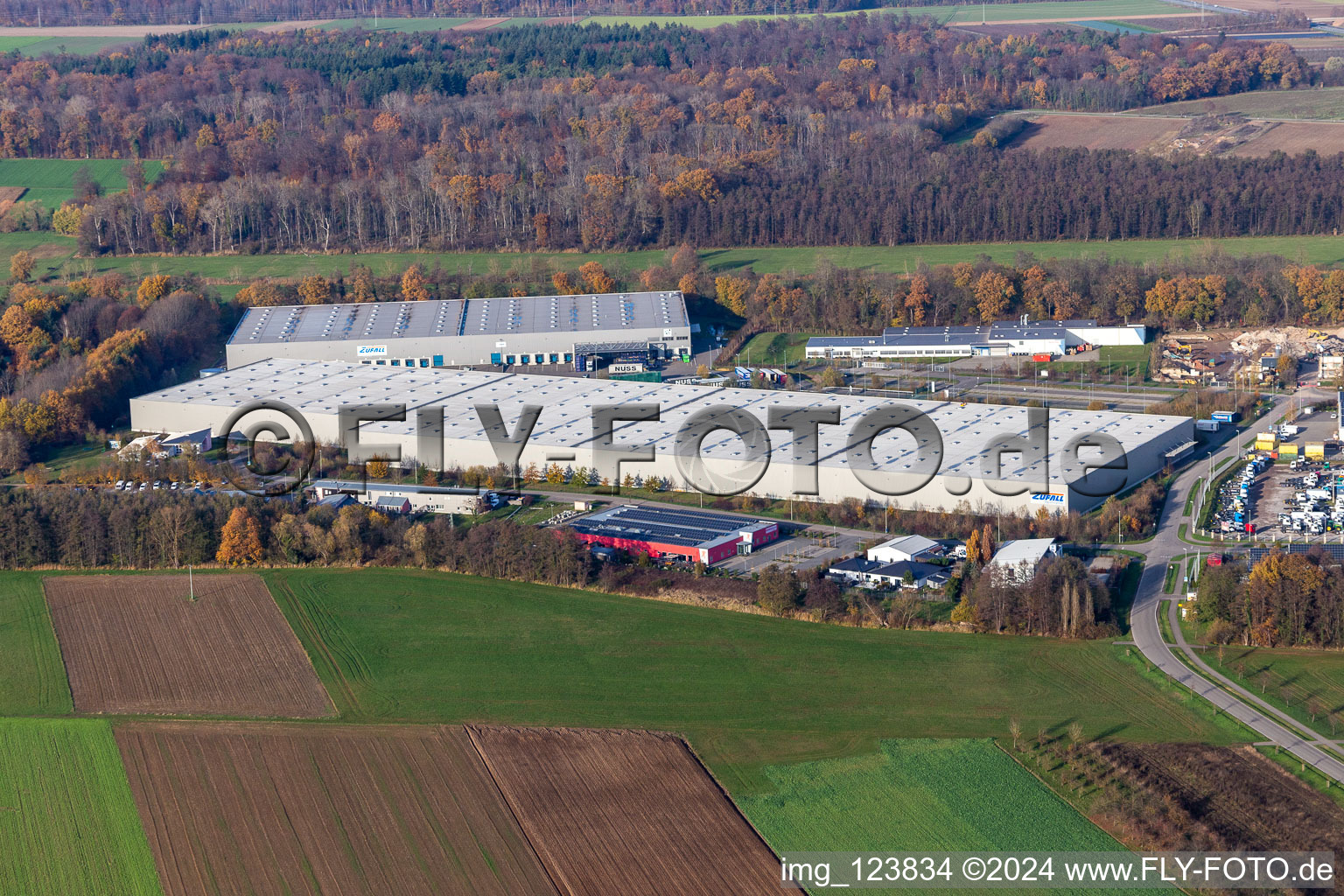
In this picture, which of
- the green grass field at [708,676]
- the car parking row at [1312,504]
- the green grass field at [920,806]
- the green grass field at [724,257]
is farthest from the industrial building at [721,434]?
the green grass field at [724,257]

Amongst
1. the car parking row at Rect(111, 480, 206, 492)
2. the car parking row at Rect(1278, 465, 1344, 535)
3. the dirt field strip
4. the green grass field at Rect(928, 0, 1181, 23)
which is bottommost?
the car parking row at Rect(1278, 465, 1344, 535)

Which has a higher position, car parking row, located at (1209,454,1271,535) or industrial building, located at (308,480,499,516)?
industrial building, located at (308,480,499,516)

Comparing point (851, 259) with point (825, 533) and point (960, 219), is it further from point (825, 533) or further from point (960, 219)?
point (825, 533)

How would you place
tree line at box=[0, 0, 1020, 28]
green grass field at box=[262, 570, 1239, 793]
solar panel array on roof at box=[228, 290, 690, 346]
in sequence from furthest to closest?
tree line at box=[0, 0, 1020, 28], solar panel array on roof at box=[228, 290, 690, 346], green grass field at box=[262, 570, 1239, 793]

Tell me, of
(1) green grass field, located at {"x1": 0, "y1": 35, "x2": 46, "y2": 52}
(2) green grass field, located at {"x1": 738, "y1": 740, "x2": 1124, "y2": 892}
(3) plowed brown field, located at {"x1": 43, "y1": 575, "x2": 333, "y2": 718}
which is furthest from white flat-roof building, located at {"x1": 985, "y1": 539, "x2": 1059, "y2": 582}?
(1) green grass field, located at {"x1": 0, "y1": 35, "x2": 46, "y2": 52}

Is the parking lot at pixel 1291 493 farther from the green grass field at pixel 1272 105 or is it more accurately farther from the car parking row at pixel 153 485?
the green grass field at pixel 1272 105

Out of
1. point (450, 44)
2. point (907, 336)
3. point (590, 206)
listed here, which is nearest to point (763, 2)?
point (450, 44)

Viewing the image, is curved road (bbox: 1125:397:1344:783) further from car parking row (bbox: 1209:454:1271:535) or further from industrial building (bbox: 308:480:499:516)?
industrial building (bbox: 308:480:499:516)
